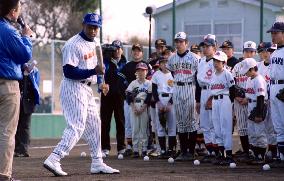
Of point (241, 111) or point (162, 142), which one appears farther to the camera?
point (162, 142)

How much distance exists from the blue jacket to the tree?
25.4 metres

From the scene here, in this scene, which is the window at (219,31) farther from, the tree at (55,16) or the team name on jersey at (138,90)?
the team name on jersey at (138,90)

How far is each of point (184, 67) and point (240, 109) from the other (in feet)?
3.91

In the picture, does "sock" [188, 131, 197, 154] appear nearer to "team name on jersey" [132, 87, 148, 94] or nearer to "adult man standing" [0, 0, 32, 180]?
Answer: "team name on jersey" [132, 87, 148, 94]

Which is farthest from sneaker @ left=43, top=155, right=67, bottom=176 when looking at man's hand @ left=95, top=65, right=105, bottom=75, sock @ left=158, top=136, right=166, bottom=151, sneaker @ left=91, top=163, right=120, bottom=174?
sock @ left=158, top=136, right=166, bottom=151

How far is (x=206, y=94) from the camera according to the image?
42.8 feet

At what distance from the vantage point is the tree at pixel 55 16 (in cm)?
3484

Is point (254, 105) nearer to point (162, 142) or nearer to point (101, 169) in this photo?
point (162, 142)

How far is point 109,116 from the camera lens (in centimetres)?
1501

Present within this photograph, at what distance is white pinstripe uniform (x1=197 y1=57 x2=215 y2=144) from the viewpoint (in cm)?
1298

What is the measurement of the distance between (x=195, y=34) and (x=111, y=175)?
2224 cm

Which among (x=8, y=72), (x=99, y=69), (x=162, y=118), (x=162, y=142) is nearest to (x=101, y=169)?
(x=99, y=69)

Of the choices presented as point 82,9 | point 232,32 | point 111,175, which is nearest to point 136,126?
point 111,175

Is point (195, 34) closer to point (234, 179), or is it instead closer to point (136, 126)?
point (136, 126)
